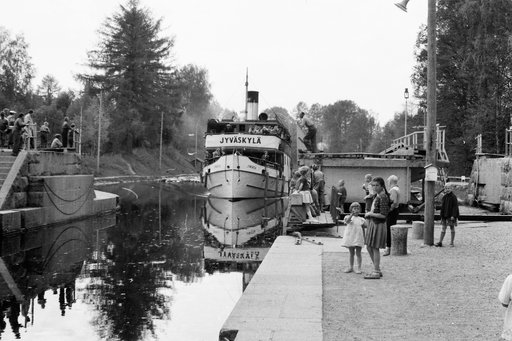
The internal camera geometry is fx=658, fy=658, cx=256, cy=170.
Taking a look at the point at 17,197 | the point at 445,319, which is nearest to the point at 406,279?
the point at 445,319

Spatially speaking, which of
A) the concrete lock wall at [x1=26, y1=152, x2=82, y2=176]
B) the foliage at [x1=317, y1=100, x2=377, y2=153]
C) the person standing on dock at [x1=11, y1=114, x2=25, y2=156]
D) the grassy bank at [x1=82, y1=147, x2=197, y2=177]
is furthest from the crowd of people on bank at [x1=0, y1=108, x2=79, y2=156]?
the foliage at [x1=317, y1=100, x2=377, y2=153]

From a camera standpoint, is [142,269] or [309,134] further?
[309,134]

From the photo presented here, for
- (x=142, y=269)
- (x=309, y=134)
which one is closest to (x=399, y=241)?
(x=142, y=269)

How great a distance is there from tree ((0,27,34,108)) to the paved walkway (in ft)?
207

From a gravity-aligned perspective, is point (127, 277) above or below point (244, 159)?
below

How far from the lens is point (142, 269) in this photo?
1420 centimetres

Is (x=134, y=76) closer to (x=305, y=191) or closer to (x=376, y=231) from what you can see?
(x=305, y=191)

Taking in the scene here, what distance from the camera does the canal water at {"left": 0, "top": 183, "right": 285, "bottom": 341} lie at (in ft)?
30.9

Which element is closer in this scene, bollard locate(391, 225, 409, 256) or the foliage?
bollard locate(391, 225, 409, 256)

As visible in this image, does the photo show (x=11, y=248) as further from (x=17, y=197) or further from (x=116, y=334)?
(x=116, y=334)

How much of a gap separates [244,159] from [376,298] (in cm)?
2822

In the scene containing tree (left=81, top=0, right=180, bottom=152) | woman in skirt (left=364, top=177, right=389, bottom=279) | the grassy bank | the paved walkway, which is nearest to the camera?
the paved walkway

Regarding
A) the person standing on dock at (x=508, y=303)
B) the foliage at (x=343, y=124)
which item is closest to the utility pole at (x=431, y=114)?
the person standing on dock at (x=508, y=303)

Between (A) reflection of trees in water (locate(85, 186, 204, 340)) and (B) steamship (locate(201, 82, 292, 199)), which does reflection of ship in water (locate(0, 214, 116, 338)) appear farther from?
(B) steamship (locate(201, 82, 292, 199))
